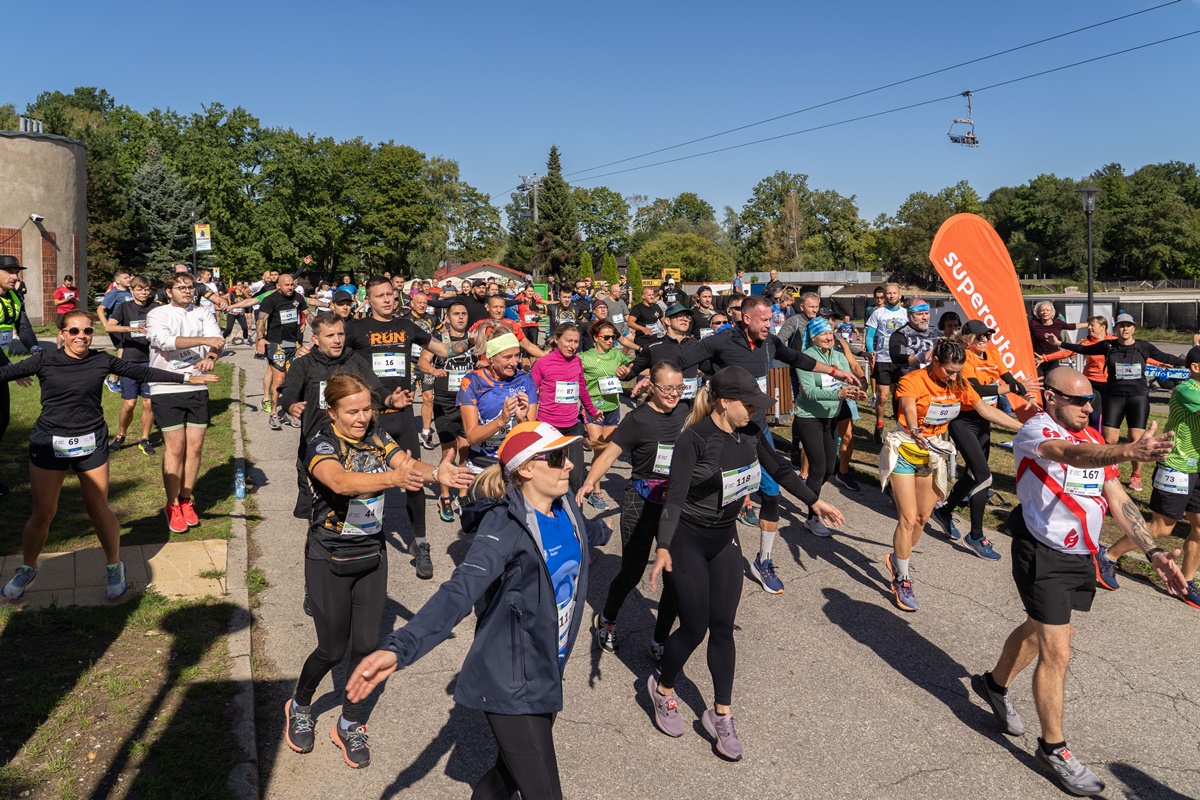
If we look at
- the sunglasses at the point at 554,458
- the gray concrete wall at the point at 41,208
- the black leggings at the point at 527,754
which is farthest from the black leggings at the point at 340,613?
the gray concrete wall at the point at 41,208

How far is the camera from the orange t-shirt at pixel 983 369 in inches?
325

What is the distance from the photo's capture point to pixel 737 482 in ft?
15.8

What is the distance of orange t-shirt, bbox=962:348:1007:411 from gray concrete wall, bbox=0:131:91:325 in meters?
30.2

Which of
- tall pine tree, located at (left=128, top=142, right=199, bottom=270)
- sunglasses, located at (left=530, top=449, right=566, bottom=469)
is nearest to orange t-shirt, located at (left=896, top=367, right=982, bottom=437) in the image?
sunglasses, located at (left=530, top=449, right=566, bottom=469)

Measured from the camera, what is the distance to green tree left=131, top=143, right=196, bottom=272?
53.5 m

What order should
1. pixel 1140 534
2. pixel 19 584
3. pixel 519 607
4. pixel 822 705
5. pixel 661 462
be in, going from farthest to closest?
pixel 19 584, pixel 661 462, pixel 822 705, pixel 1140 534, pixel 519 607

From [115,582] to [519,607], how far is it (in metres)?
4.51

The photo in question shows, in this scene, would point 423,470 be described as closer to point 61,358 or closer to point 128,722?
point 128,722

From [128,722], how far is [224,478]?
5991 mm

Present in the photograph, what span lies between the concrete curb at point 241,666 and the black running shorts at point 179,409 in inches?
44.6

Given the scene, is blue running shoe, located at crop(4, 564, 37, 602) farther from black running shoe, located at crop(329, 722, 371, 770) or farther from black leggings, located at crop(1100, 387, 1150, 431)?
black leggings, located at crop(1100, 387, 1150, 431)

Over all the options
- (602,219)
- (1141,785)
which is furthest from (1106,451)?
(602,219)

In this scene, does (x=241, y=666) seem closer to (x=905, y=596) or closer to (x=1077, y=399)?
(x=905, y=596)

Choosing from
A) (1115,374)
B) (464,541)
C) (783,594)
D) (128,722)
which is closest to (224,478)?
(464,541)
